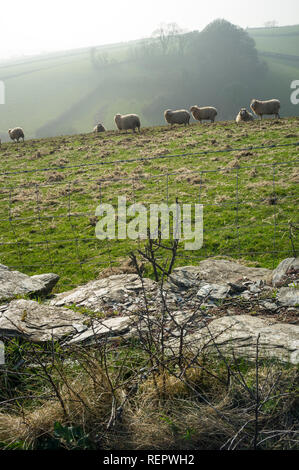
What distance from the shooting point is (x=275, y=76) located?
354ft

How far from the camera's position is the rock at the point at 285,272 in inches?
191

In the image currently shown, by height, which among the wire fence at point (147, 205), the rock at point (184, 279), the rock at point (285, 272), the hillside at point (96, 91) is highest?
the hillside at point (96, 91)

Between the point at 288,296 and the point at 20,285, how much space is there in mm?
4232

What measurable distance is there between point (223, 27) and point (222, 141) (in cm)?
13652

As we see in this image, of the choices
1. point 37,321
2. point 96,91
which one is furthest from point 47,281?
point 96,91

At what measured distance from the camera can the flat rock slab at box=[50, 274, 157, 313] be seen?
484 centimetres

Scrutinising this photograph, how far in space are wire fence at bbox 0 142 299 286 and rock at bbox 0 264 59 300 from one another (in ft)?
2.59

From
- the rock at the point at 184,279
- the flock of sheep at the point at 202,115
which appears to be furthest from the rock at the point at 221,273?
the flock of sheep at the point at 202,115

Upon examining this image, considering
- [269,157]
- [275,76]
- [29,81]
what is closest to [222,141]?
[269,157]

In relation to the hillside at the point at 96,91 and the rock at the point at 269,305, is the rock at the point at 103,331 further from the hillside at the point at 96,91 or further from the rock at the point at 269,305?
the hillside at the point at 96,91

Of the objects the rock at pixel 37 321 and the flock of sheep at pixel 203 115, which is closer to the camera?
the rock at pixel 37 321

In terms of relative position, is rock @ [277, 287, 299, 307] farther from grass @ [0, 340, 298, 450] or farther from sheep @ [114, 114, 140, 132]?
sheep @ [114, 114, 140, 132]

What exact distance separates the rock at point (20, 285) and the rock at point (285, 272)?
3.86 meters

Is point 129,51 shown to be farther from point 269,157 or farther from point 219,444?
point 219,444
